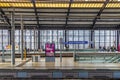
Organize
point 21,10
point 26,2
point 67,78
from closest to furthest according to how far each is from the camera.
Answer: point 67,78 → point 26,2 → point 21,10

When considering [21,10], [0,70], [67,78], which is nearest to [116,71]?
[67,78]

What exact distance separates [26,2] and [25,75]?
1086 inches

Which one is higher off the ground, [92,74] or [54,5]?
[54,5]

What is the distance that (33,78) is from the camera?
1983cm

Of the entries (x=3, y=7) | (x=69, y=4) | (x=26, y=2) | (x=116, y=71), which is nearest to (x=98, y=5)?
(x=69, y=4)

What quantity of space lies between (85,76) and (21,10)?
105ft

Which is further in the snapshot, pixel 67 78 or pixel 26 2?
pixel 26 2

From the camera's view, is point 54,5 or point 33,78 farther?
point 54,5

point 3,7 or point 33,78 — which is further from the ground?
point 3,7

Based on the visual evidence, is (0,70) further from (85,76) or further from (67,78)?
(85,76)

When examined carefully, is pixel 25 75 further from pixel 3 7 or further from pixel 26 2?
pixel 3 7

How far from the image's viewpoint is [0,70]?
19.9 metres

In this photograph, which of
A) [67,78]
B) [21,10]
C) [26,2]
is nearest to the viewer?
[67,78]

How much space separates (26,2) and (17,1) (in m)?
1.57
